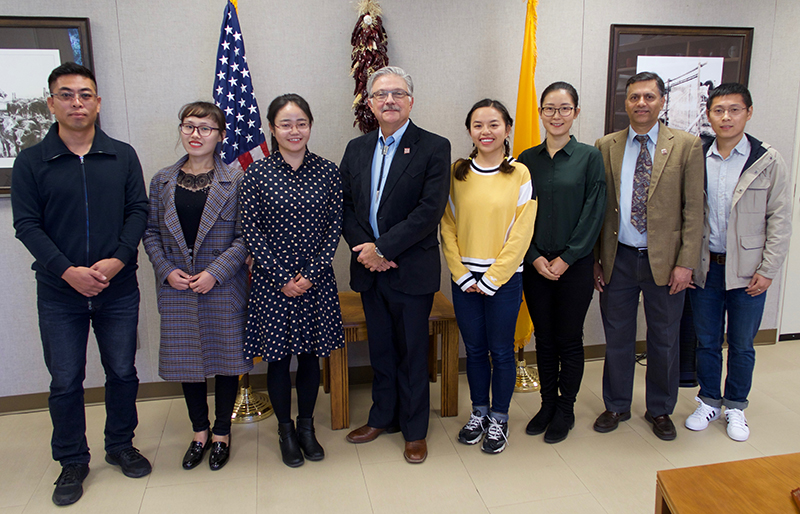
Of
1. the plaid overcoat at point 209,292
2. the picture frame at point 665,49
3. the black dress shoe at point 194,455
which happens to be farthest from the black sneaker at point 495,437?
the picture frame at point 665,49

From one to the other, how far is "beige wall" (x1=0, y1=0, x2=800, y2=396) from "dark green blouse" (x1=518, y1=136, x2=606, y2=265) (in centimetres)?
98

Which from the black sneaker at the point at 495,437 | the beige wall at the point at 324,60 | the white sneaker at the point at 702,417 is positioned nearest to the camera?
the black sneaker at the point at 495,437

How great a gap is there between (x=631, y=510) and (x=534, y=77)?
2418 mm

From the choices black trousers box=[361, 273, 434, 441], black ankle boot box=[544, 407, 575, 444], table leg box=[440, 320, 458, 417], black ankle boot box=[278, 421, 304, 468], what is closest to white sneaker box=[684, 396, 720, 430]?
black ankle boot box=[544, 407, 575, 444]

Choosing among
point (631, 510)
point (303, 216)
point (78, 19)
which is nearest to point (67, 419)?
point (303, 216)

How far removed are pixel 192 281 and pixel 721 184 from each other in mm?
2565

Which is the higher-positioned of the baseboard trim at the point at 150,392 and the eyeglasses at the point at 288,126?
the eyeglasses at the point at 288,126

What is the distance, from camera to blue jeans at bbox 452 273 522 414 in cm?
257

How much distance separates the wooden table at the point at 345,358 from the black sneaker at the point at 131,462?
3.02ft

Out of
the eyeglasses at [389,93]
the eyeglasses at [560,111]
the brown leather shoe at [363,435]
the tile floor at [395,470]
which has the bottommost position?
the tile floor at [395,470]

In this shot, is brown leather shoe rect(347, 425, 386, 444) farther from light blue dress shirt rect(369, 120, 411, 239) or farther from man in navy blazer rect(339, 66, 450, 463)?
Answer: light blue dress shirt rect(369, 120, 411, 239)

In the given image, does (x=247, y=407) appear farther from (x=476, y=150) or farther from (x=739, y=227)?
(x=739, y=227)

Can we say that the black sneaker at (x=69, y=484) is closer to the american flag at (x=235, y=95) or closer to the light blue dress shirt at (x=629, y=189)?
the american flag at (x=235, y=95)

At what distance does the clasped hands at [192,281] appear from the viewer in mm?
2363
